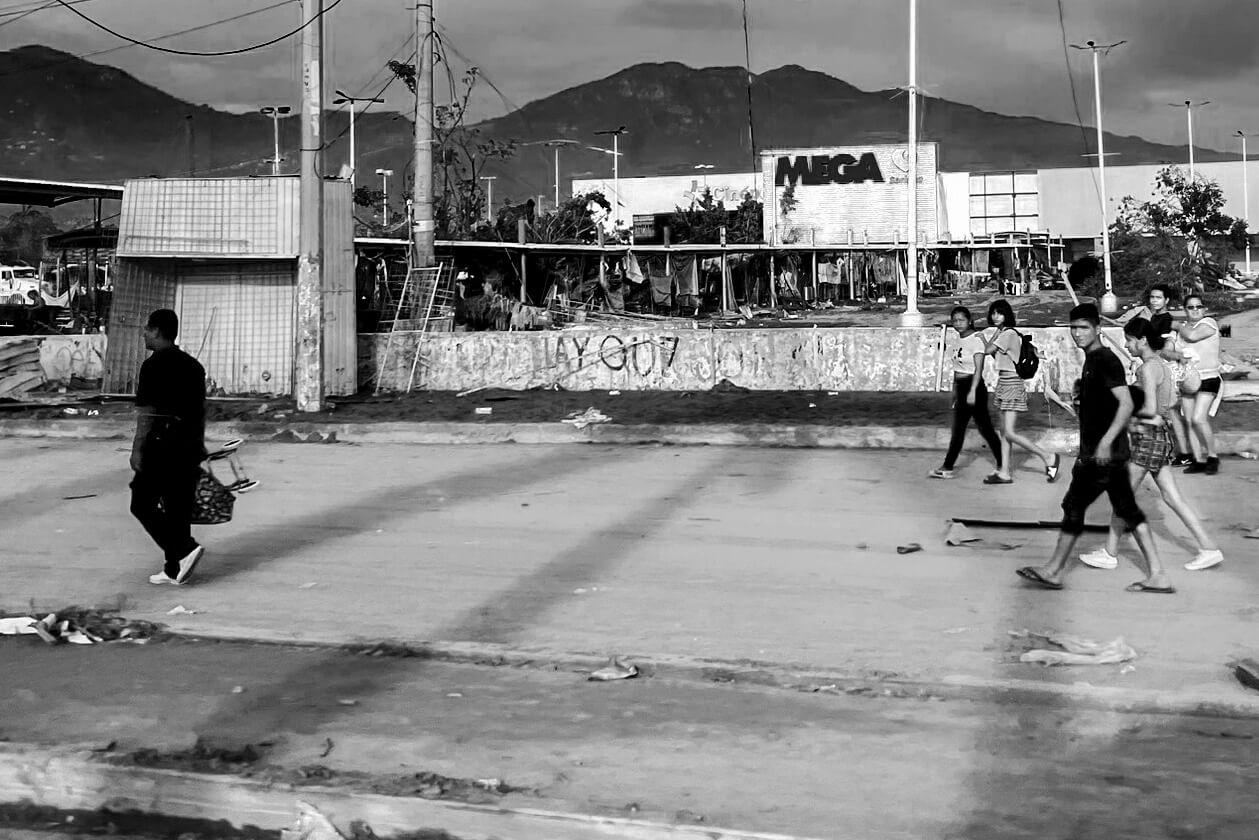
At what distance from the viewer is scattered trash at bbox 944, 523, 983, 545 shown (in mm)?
9930

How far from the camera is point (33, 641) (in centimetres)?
773

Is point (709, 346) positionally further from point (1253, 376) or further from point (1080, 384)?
point (1080, 384)

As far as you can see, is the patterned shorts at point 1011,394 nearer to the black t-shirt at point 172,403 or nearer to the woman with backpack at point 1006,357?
the woman with backpack at point 1006,357

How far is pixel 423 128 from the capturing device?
71.1ft

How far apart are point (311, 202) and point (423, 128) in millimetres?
4181

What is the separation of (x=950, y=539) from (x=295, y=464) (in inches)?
311

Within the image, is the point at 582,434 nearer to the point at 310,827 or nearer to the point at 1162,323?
the point at 1162,323

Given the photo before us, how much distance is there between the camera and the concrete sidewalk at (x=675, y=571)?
7180 mm

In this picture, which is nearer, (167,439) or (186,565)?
(167,439)

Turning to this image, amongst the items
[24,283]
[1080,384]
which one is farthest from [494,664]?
[24,283]

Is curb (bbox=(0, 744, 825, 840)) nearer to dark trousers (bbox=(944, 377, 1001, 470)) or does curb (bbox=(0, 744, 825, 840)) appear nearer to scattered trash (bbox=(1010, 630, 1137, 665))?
A: scattered trash (bbox=(1010, 630, 1137, 665))

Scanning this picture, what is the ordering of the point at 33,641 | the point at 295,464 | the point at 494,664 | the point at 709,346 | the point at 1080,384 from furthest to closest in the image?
the point at 709,346 → the point at 295,464 → the point at 1080,384 → the point at 33,641 → the point at 494,664

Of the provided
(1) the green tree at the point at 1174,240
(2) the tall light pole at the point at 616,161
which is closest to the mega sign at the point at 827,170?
(2) the tall light pole at the point at 616,161

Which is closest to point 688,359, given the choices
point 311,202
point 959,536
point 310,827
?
point 311,202
